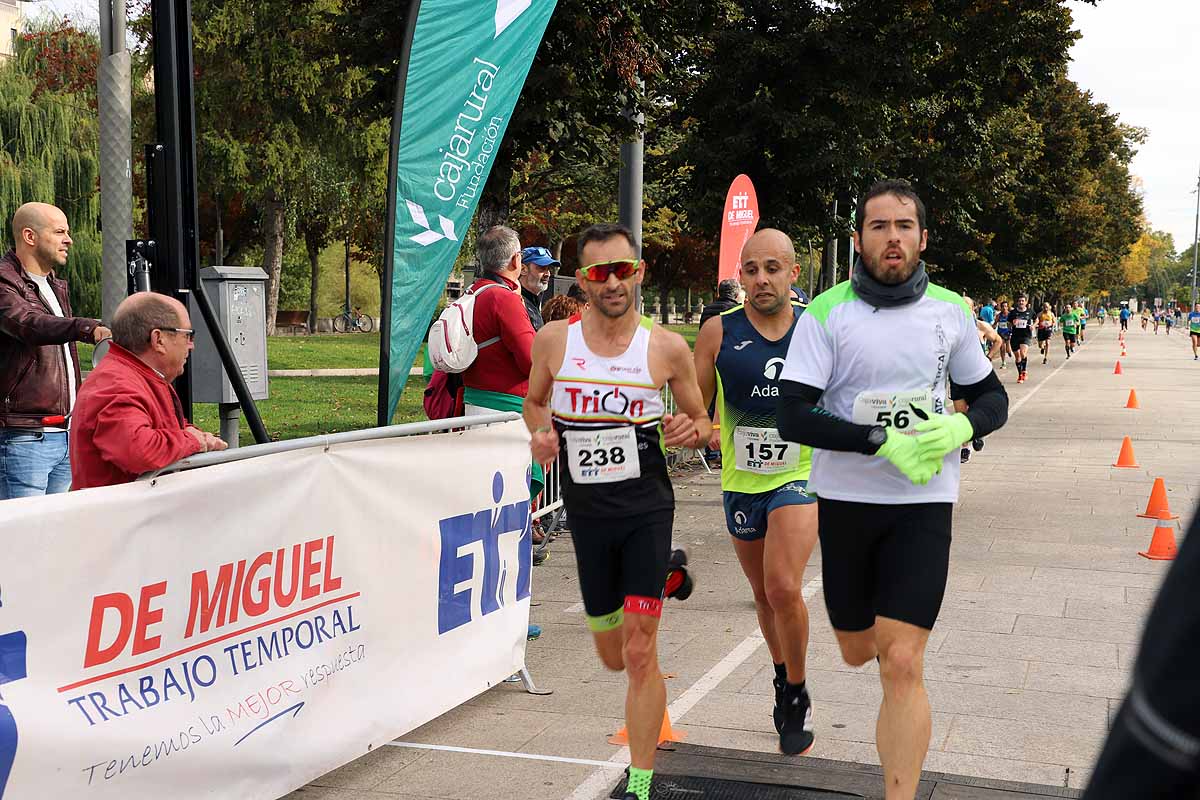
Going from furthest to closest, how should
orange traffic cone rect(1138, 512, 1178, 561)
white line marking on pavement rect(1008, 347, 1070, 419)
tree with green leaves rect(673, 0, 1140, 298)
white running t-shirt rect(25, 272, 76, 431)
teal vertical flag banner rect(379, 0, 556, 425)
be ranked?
white line marking on pavement rect(1008, 347, 1070, 419), tree with green leaves rect(673, 0, 1140, 298), orange traffic cone rect(1138, 512, 1178, 561), white running t-shirt rect(25, 272, 76, 431), teal vertical flag banner rect(379, 0, 556, 425)

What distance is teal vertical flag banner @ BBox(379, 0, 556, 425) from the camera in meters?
6.28

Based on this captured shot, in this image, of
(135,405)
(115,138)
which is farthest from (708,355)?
(115,138)

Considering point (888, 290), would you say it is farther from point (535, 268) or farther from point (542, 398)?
point (535, 268)

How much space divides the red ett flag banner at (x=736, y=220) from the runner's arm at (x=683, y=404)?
31.5ft

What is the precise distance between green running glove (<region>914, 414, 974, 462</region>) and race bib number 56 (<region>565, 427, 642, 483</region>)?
1.00m

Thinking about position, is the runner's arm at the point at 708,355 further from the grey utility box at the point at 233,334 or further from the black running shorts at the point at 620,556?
the grey utility box at the point at 233,334

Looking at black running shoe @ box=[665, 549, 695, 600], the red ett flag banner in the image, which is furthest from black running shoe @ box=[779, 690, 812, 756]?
the red ett flag banner

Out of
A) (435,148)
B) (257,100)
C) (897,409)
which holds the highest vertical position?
(257,100)

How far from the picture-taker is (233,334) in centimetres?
858

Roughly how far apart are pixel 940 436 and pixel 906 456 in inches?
5.0

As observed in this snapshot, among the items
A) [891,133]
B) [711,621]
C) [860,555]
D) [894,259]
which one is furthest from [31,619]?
[891,133]

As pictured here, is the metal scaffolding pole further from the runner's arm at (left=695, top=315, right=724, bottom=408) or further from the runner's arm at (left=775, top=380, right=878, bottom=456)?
the runner's arm at (left=775, top=380, right=878, bottom=456)

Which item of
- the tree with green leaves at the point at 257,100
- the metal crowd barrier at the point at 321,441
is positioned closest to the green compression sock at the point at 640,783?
the metal crowd barrier at the point at 321,441

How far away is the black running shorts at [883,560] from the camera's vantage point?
413 cm
